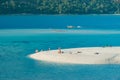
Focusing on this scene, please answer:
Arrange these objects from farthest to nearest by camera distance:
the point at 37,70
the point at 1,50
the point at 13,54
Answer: the point at 1,50 < the point at 13,54 < the point at 37,70

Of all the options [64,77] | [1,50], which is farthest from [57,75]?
[1,50]

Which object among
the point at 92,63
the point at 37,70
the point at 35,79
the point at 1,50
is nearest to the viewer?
the point at 35,79

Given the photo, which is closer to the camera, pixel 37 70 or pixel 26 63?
pixel 37 70

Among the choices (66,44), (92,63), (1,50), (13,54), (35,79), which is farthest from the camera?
(66,44)

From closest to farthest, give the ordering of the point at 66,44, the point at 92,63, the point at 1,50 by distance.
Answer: the point at 92,63 < the point at 1,50 < the point at 66,44

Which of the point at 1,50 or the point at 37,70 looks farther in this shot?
the point at 1,50

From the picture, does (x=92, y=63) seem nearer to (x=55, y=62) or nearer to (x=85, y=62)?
(x=85, y=62)

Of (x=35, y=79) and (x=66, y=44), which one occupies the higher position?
(x=35, y=79)

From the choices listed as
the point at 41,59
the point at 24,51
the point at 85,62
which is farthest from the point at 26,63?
the point at 24,51

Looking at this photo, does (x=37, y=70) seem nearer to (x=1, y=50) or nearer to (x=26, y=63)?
(x=26, y=63)
